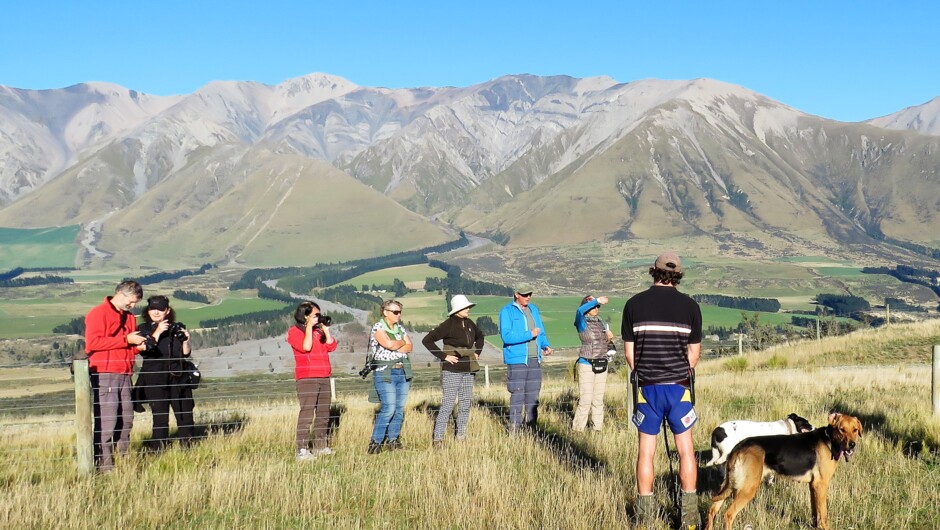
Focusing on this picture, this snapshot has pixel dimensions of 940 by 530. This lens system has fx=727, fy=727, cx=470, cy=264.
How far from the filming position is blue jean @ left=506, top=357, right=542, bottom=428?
9773mm

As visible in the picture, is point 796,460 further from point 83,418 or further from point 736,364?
point 736,364

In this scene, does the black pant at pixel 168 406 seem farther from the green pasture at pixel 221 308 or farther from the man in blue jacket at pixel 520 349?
the green pasture at pixel 221 308

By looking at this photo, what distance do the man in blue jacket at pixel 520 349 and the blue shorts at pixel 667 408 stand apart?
385 cm

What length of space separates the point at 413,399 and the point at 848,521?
29.6ft

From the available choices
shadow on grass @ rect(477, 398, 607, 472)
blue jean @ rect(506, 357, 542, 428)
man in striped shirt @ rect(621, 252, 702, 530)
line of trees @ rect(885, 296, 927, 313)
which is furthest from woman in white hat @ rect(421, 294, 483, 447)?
line of trees @ rect(885, 296, 927, 313)

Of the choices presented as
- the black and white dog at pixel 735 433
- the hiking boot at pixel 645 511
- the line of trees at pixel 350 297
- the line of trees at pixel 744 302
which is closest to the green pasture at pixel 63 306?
the line of trees at pixel 350 297

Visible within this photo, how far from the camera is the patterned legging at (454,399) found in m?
9.07

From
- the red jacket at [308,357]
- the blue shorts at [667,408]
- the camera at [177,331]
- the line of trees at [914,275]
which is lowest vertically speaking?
the line of trees at [914,275]

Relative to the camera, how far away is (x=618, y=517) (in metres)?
5.98

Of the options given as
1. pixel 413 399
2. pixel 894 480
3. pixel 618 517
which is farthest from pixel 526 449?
pixel 413 399

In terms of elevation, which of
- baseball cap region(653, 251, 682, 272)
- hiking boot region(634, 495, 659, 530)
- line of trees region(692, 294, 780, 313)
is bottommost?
line of trees region(692, 294, 780, 313)

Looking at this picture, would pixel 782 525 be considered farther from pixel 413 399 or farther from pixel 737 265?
pixel 737 265

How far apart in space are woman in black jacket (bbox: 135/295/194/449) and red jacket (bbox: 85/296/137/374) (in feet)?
1.20

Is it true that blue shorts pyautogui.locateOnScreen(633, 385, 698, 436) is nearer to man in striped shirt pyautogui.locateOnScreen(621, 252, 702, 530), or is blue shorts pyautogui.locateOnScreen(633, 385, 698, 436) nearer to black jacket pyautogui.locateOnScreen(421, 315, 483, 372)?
man in striped shirt pyautogui.locateOnScreen(621, 252, 702, 530)
